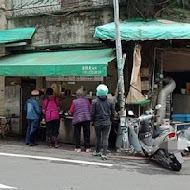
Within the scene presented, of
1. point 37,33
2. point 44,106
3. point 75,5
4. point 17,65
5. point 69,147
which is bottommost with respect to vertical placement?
point 69,147

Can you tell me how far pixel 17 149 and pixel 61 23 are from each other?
14.2ft

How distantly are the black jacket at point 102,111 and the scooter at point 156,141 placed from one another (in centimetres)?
76

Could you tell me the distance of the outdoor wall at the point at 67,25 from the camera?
40.3 feet

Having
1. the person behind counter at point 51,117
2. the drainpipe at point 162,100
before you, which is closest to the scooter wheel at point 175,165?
the drainpipe at point 162,100

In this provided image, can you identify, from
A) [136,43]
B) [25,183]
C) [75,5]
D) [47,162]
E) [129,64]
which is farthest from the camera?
[75,5]

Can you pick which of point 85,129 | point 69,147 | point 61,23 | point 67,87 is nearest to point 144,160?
point 85,129

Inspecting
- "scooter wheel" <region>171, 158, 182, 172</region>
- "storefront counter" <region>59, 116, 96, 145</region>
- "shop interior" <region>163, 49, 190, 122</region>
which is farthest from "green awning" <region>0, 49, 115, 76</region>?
"scooter wheel" <region>171, 158, 182, 172</region>

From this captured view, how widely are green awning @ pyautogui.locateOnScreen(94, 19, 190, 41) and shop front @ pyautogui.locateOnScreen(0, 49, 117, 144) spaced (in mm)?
747

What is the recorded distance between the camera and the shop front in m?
10.8

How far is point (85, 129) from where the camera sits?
35.7 feet

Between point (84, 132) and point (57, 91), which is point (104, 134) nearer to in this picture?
point (84, 132)

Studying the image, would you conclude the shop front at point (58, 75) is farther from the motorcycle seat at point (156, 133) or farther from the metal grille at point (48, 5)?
the motorcycle seat at point (156, 133)

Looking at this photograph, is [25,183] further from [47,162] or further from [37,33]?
[37,33]

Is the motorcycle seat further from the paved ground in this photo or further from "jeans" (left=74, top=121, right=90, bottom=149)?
"jeans" (left=74, top=121, right=90, bottom=149)
